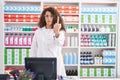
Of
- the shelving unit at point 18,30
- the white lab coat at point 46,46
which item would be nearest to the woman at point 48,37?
the white lab coat at point 46,46

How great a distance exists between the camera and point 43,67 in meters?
2.49

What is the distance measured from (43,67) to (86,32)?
3.18 metres

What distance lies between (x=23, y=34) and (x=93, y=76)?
76.8 inches

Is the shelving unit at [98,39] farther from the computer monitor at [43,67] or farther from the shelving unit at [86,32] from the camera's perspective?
the computer monitor at [43,67]

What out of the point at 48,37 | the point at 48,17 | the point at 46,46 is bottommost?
the point at 46,46

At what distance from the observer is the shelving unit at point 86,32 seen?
550 centimetres

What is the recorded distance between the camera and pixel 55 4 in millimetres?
5812

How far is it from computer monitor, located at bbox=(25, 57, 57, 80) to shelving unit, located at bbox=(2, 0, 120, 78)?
305cm

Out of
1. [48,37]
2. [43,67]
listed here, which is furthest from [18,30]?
[43,67]

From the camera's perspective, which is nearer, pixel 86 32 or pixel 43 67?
pixel 43 67

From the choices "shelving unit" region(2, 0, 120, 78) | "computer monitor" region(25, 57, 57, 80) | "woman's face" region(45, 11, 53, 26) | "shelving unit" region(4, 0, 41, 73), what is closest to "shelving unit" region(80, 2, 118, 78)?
"shelving unit" region(2, 0, 120, 78)

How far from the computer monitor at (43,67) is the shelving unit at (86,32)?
3055 millimetres

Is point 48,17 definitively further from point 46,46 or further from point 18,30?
point 18,30

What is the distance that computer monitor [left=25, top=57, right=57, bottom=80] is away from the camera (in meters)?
2.47
